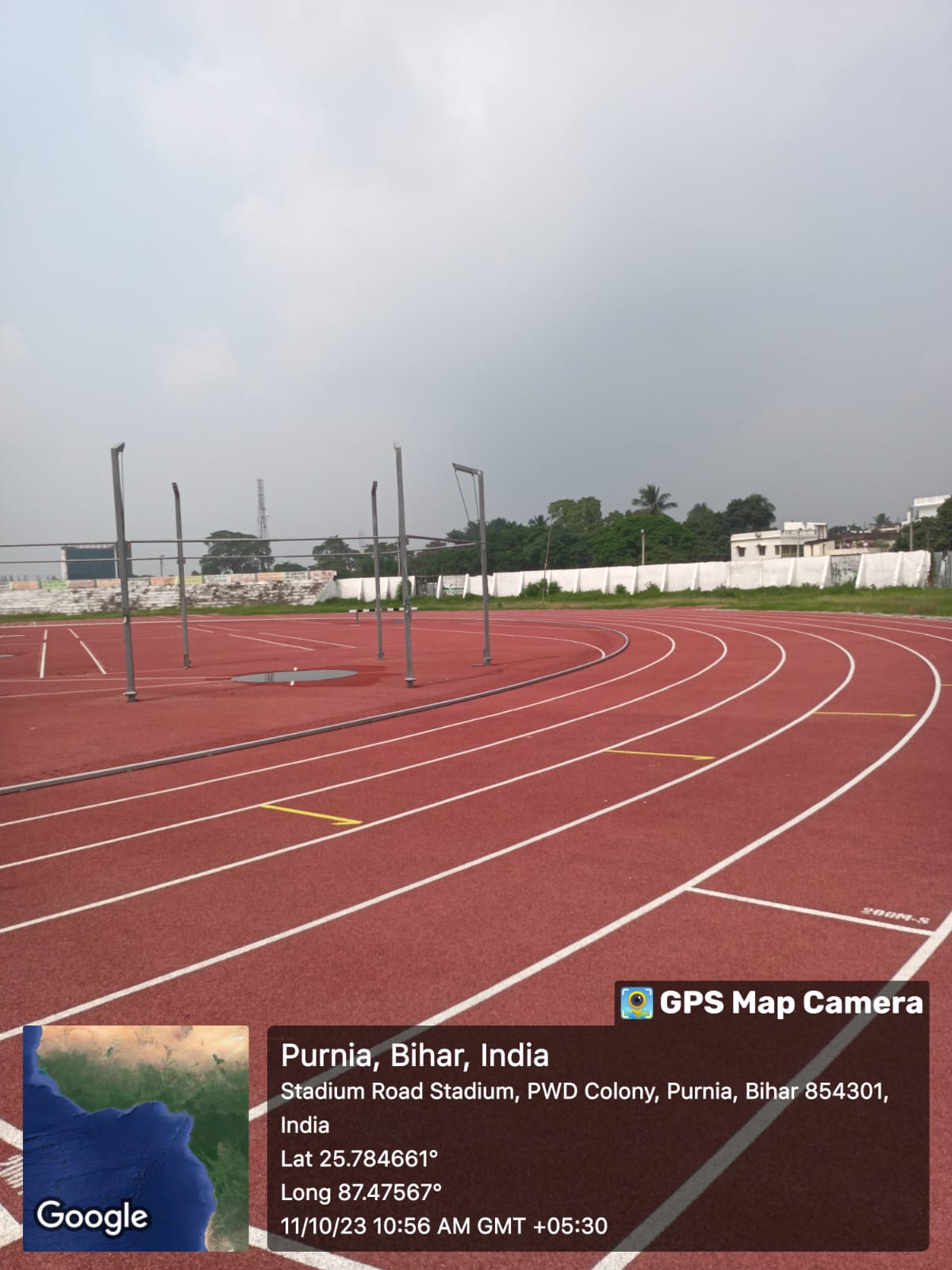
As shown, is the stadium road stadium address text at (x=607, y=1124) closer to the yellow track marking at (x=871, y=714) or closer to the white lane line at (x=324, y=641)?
the yellow track marking at (x=871, y=714)

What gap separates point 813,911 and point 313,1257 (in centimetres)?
363

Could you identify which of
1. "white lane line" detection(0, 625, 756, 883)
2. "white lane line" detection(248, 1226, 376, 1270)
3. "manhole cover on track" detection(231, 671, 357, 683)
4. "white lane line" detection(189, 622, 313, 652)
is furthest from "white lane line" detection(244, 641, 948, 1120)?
"white lane line" detection(189, 622, 313, 652)

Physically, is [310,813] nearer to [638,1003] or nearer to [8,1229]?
[638,1003]

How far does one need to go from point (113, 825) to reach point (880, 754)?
8.12 m

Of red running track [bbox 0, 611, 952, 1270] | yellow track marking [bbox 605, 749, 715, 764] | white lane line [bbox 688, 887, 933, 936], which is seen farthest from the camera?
yellow track marking [bbox 605, 749, 715, 764]

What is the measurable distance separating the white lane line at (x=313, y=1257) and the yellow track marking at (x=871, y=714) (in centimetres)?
1090

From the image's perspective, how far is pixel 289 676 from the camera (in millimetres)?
19703

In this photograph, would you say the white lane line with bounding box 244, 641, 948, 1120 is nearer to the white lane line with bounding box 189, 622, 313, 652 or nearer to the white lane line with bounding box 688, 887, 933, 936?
the white lane line with bounding box 688, 887, 933, 936

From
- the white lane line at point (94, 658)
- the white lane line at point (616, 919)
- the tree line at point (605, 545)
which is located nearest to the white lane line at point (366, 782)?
the white lane line at point (616, 919)

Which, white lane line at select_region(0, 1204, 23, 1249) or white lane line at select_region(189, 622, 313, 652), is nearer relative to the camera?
white lane line at select_region(0, 1204, 23, 1249)

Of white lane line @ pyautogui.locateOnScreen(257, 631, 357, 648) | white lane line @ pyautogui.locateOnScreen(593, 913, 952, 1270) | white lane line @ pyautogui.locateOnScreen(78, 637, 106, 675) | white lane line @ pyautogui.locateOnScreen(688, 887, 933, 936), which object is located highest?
white lane line @ pyautogui.locateOnScreen(688, 887, 933, 936)

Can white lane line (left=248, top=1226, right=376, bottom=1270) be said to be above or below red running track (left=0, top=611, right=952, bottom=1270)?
below

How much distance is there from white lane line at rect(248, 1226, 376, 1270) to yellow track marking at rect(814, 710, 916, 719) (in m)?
10.9

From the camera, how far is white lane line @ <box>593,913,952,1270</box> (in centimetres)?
273
